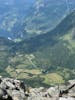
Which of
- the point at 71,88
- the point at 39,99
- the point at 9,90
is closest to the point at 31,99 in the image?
the point at 39,99

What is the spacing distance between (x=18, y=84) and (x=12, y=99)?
1061 inches

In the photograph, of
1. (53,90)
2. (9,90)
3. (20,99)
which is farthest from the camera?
(53,90)

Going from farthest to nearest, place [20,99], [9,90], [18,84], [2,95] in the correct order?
[18,84], [9,90], [20,99], [2,95]

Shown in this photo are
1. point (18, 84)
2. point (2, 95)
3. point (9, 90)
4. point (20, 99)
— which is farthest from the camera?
point (18, 84)

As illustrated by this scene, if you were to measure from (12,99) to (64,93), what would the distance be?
17.2 metres

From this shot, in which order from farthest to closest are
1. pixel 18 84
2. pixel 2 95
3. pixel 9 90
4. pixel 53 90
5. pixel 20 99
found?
pixel 18 84 → pixel 53 90 → pixel 9 90 → pixel 20 99 → pixel 2 95

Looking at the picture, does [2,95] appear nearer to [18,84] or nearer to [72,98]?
[72,98]

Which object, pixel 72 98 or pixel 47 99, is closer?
pixel 72 98

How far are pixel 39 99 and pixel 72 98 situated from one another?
10244 mm

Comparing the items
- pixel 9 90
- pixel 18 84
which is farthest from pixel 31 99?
pixel 18 84

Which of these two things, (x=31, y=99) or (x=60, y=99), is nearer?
(x=60, y=99)

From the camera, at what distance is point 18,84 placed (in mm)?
109375

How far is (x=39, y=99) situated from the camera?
8556 centimetres

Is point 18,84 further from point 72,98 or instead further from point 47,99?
point 72,98
